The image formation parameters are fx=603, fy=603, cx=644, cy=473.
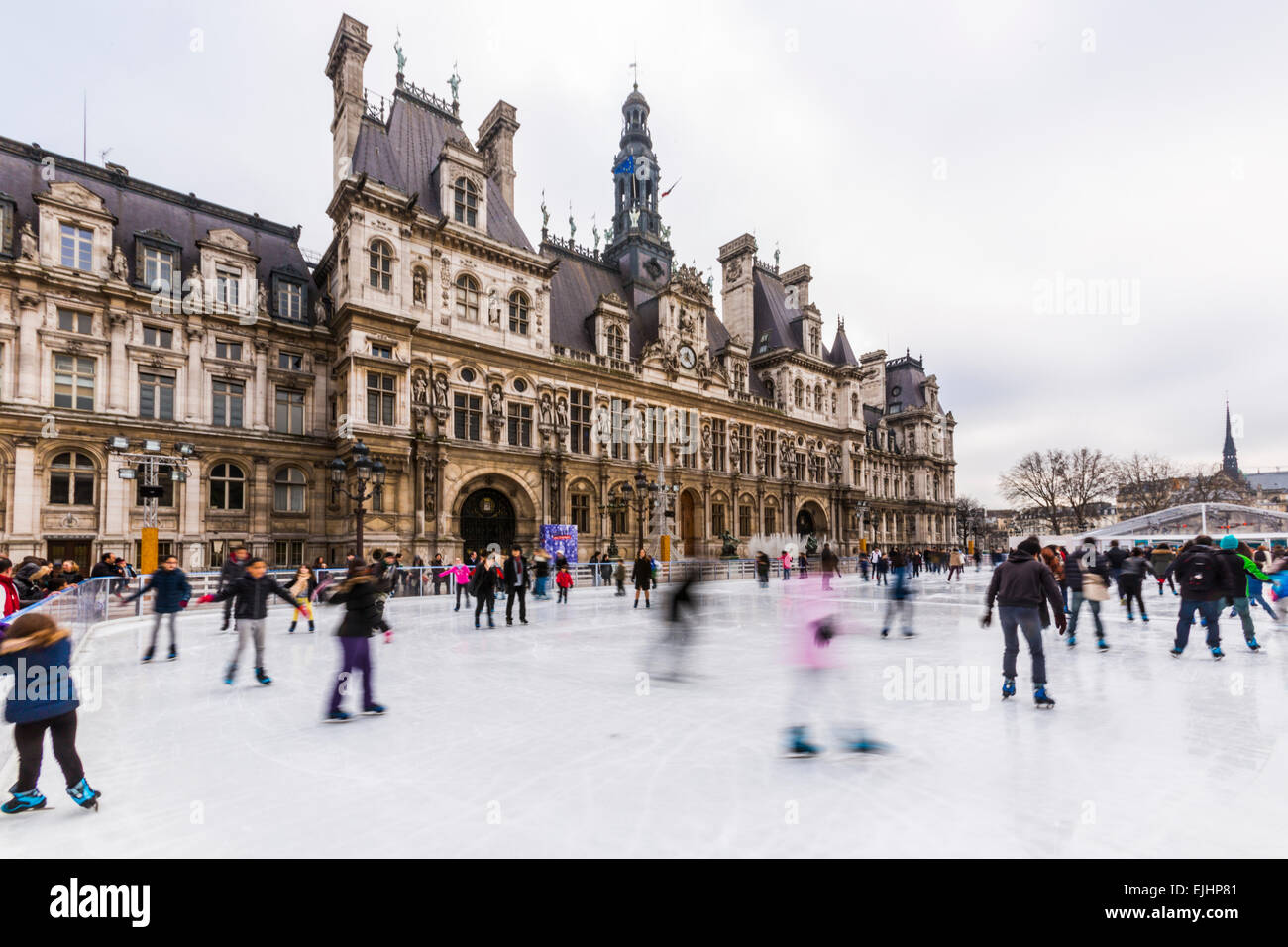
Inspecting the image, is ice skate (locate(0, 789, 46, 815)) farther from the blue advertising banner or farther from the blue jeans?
the blue advertising banner

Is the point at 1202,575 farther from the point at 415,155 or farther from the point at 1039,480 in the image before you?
the point at 1039,480

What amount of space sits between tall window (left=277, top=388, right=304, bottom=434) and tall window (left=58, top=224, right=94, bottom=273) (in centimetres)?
733

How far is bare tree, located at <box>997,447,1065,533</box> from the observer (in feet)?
186

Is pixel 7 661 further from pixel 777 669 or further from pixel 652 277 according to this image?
pixel 652 277

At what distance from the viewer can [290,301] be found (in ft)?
86.9

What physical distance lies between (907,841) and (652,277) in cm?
4083

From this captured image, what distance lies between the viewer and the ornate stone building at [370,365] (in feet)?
69.7

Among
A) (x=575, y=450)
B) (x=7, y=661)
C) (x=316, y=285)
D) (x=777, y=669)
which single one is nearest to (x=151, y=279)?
(x=316, y=285)

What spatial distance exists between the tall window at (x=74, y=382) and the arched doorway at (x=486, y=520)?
13612 mm

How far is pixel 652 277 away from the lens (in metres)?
41.2

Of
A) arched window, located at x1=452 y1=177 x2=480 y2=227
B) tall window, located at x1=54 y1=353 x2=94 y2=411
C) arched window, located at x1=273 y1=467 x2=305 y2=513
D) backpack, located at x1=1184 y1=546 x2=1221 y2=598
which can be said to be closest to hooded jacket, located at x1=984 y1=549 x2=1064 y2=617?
backpack, located at x1=1184 y1=546 x2=1221 y2=598

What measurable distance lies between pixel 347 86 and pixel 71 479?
19.6 meters

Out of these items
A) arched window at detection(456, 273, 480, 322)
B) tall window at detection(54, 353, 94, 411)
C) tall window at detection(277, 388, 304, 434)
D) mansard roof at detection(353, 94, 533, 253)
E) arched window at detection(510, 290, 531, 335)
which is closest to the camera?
tall window at detection(54, 353, 94, 411)

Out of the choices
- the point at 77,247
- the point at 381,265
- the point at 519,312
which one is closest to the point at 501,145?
the point at 519,312
